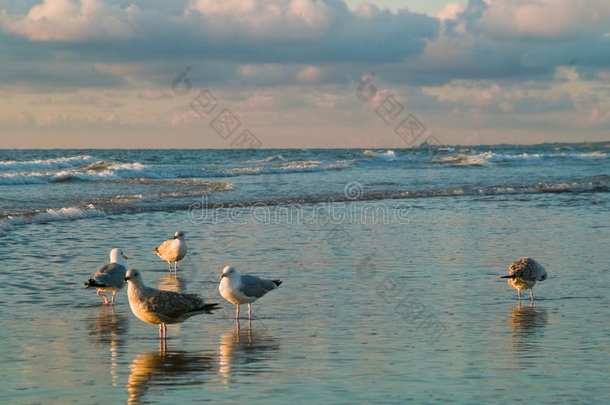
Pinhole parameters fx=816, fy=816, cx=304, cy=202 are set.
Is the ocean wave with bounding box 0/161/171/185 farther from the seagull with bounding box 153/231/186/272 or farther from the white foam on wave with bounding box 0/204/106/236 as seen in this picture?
the seagull with bounding box 153/231/186/272

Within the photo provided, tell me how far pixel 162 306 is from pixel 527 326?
466 cm

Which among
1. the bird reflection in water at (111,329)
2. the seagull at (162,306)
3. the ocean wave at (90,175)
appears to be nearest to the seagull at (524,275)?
the seagull at (162,306)

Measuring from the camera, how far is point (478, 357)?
883 cm

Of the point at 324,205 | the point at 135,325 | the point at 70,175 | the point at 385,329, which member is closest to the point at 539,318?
the point at 385,329

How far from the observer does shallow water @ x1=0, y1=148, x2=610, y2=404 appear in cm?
777

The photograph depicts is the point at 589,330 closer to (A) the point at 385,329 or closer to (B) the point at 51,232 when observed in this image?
(A) the point at 385,329

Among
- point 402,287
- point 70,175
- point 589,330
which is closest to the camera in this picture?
point 589,330

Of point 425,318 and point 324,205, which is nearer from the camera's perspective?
point 425,318

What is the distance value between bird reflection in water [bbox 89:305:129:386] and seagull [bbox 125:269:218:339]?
0.49 metres

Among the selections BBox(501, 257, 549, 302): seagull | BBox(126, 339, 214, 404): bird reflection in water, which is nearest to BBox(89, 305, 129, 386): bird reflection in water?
BBox(126, 339, 214, 404): bird reflection in water

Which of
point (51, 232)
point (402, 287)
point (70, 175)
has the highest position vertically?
point (70, 175)

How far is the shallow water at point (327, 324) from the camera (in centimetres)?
777

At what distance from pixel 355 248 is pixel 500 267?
12.5 feet

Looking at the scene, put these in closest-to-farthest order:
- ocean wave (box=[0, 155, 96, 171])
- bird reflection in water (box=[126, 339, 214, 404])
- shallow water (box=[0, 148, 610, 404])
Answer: shallow water (box=[0, 148, 610, 404]), bird reflection in water (box=[126, 339, 214, 404]), ocean wave (box=[0, 155, 96, 171])
